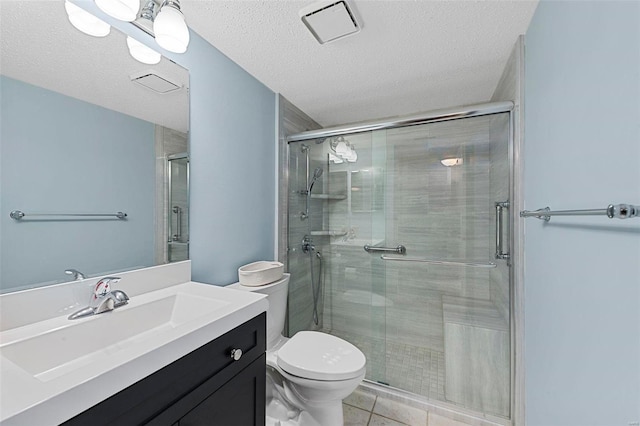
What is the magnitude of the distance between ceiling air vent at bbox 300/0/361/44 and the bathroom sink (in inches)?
51.0

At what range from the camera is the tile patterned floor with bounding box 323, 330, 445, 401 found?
1.79 meters

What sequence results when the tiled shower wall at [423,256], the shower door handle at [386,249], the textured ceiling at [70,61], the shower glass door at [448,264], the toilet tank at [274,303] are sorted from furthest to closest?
the shower door handle at [386,249] → the tiled shower wall at [423,256] → the shower glass door at [448,264] → the toilet tank at [274,303] → the textured ceiling at [70,61]

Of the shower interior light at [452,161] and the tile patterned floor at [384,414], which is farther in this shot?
the shower interior light at [452,161]

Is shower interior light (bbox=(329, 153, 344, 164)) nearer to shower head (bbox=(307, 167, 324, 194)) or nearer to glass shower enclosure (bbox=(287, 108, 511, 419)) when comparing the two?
glass shower enclosure (bbox=(287, 108, 511, 419))

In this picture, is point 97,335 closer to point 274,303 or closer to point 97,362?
point 97,362

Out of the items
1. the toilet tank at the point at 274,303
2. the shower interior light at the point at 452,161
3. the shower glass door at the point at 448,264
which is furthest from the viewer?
the shower interior light at the point at 452,161

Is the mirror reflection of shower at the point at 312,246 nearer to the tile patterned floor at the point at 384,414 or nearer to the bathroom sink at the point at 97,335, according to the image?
the tile patterned floor at the point at 384,414

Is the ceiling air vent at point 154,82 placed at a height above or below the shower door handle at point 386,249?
above

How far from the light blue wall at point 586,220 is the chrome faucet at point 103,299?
1405mm

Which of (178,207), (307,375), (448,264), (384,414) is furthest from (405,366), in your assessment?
(178,207)

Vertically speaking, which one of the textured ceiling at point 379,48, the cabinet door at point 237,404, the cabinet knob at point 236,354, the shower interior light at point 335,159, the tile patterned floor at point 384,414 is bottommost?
the tile patterned floor at point 384,414

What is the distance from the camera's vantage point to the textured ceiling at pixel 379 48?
1.19 m

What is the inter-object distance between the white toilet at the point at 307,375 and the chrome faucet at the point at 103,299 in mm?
630

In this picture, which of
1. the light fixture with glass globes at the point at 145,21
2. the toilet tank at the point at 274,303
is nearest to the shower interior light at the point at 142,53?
the light fixture with glass globes at the point at 145,21
